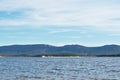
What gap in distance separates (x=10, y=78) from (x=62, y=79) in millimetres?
8414

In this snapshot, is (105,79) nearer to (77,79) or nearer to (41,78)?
(77,79)

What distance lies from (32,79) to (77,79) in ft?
22.6

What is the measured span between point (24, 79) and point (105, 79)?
12.5 metres

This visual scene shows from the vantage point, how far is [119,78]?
58.1 meters

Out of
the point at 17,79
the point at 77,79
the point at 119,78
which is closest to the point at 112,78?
the point at 119,78

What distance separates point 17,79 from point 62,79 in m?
6.89

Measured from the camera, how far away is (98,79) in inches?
2215

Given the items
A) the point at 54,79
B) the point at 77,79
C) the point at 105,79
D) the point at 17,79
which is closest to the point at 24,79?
the point at 17,79

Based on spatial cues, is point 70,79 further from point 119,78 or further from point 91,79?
point 119,78

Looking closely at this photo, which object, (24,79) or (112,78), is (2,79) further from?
(112,78)

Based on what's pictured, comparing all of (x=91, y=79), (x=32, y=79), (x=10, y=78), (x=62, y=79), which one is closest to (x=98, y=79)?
(x=91, y=79)

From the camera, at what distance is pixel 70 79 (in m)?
56.4

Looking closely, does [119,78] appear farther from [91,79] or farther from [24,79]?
[24,79]

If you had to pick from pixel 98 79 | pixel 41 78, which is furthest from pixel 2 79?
pixel 98 79
